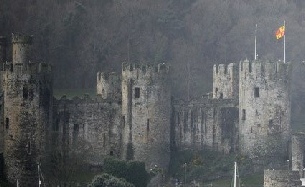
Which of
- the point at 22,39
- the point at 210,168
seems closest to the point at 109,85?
the point at 22,39

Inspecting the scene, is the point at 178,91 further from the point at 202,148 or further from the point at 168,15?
the point at 202,148

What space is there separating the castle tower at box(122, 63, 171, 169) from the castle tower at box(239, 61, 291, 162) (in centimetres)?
638

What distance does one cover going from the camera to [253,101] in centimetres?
10375

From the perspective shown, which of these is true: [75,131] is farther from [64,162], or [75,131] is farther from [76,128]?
[64,162]

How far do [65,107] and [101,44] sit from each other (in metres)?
36.1

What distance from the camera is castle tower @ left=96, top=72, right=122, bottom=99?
106 meters

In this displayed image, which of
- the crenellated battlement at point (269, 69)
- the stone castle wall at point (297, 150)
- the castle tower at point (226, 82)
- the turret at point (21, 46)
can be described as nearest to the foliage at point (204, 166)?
the stone castle wall at point (297, 150)

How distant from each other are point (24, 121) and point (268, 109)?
18.1m

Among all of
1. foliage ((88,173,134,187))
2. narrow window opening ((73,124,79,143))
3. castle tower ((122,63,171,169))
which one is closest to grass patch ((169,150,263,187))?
castle tower ((122,63,171,169))

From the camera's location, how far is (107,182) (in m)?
93.8

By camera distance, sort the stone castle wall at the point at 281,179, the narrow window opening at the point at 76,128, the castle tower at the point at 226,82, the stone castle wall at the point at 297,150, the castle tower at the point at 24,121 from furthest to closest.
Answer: the castle tower at the point at 226,82
the narrow window opening at the point at 76,128
the stone castle wall at the point at 297,150
the castle tower at the point at 24,121
the stone castle wall at the point at 281,179

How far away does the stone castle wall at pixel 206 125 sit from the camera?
106 m

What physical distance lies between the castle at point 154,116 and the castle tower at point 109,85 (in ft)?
0.25

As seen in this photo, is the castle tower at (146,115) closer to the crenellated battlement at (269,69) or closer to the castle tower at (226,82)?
the crenellated battlement at (269,69)
